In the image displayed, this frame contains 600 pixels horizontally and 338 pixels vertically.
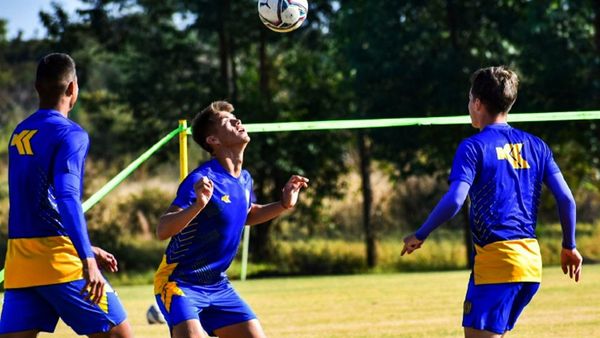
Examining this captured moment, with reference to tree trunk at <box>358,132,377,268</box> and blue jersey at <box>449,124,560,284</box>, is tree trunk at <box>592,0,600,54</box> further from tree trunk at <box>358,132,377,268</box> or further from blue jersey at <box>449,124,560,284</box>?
blue jersey at <box>449,124,560,284</box>

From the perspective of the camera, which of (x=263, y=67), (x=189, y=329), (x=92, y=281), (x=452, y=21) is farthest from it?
(x=263, y=67)

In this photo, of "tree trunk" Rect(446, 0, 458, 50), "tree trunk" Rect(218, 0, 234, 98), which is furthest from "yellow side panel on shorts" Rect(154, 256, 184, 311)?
"tree trunk" Rect(446, 0, 458, 50)

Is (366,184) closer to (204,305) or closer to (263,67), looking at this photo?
(263,67)

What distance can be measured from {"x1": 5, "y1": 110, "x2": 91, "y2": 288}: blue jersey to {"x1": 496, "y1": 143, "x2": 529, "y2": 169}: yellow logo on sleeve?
7.44 ft

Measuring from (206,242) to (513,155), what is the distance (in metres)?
1.87

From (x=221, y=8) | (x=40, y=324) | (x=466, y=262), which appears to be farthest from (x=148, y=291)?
(x=40, y=324)

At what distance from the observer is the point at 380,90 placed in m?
33.3

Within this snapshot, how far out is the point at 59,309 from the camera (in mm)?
6238

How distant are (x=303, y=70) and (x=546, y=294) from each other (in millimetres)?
20216

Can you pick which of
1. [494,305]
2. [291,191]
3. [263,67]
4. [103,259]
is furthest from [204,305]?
[263,67]

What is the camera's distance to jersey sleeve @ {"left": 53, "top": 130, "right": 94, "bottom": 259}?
5941 millimetres

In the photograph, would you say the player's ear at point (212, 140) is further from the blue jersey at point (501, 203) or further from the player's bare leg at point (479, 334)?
the player's bare leg at point (479, 334)

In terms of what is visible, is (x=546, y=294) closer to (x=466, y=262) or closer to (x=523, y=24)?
(x=466, y=262)

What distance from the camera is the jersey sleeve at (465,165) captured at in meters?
6.35
